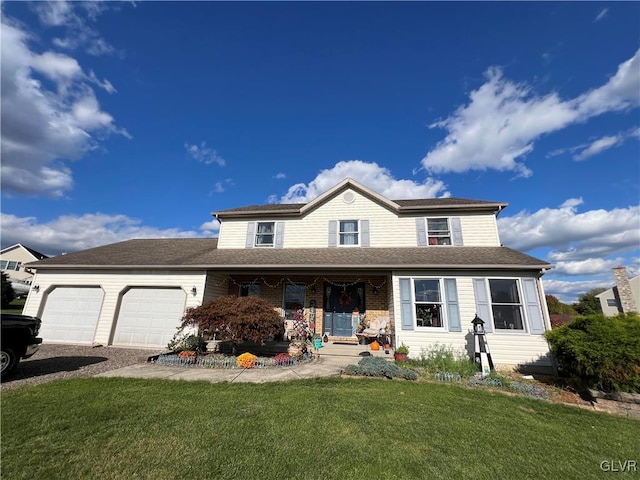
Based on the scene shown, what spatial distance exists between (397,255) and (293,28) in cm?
998

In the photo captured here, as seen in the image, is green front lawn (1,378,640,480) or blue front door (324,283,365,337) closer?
green front lawn (1,378,640,480)

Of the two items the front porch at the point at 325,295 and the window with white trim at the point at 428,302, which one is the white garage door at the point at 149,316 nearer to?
the front porch at the point at 325,295

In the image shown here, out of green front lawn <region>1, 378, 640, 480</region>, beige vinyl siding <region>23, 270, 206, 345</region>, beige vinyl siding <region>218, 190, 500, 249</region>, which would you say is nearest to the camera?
green front lawn <region>1, 378, 640, 480</region>

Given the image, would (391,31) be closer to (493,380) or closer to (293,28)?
(293,28)

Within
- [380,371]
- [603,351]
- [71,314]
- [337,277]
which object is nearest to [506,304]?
[603,351]

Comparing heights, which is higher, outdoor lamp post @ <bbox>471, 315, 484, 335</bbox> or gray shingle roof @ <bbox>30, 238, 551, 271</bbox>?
gray shingle roof @ <bbox>30, 238, 551, 271</bbox>

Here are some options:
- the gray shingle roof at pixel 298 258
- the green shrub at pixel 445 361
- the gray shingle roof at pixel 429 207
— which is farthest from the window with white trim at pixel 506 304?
the gray shingle roof at pixel 429 207

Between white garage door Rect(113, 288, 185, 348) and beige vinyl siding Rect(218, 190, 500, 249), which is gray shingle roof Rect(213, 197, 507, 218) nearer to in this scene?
beige vinyl siding Rect(218, 190, 500, 249)

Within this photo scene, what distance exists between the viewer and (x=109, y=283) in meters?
11.4

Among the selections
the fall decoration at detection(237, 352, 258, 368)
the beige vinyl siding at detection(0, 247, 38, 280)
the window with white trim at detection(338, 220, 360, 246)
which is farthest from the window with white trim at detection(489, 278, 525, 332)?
the beige vinyl siding at detection(0, 247, 38, 280)

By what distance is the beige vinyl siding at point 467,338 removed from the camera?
348 inches

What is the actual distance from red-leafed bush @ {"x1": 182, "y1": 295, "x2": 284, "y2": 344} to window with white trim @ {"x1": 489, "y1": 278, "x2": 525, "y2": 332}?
7677 mm

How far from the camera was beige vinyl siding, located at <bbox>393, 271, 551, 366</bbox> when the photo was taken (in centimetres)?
884

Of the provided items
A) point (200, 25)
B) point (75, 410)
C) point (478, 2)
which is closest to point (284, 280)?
point (75, 410)
